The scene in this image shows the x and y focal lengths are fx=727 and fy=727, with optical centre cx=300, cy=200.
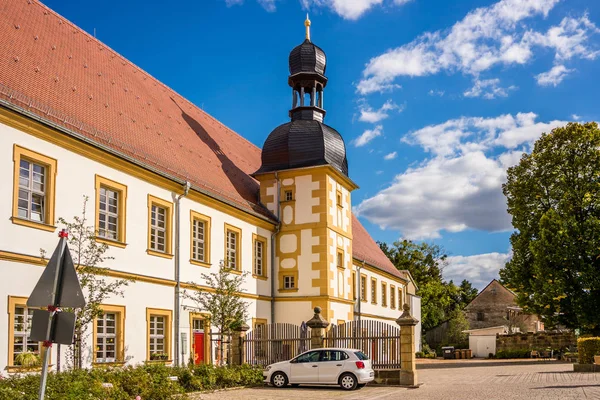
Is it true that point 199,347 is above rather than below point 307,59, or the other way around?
below

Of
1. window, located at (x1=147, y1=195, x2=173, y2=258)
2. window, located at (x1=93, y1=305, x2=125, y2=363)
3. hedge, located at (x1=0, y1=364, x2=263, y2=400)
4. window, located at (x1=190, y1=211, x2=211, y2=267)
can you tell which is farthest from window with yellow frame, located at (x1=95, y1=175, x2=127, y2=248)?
hedge, located at (x1=0, y1=364, x2=263, y2=400)

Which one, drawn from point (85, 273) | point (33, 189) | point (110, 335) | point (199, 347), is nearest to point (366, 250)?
point (199, 347)

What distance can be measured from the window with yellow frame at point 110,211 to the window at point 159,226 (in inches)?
56.3

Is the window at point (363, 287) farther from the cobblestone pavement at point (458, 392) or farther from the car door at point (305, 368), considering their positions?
the car door at point (305, 368)

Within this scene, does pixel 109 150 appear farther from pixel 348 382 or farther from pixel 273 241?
pixel 273 241

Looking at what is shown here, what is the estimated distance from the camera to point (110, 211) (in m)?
20.8

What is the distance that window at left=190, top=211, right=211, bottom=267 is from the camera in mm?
25047

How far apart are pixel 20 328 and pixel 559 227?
29238mm

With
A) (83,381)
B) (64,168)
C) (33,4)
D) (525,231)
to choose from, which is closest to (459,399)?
(83,381)

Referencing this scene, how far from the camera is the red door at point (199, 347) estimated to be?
24719 mm

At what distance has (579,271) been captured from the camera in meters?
37.6

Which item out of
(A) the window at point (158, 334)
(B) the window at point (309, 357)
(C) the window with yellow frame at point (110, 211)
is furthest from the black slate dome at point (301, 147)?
(C) the window with yellow frame at point (110, 211)

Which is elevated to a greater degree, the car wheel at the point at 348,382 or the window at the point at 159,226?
the window at the point at 159,226

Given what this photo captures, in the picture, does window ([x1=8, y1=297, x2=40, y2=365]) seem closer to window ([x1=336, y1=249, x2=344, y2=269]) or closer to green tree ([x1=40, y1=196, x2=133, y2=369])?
green tree ([x1=40, y1=196, x2=133, y2=369])
